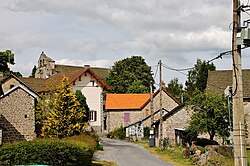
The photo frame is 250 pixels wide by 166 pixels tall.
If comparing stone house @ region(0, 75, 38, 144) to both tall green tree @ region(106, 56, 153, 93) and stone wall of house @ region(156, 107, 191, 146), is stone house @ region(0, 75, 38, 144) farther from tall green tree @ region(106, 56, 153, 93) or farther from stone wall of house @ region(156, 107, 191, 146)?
tall green tree @ region(106, 56, 153, 93)

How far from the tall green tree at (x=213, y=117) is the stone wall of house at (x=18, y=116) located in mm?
13509

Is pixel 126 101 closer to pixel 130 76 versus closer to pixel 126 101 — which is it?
pixel 126 101

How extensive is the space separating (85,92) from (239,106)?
46497 millimetres

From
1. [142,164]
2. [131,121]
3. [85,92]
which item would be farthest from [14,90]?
[131,121]

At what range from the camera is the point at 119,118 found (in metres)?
65.9

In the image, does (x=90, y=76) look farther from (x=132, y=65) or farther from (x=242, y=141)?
(x=242, y=141)

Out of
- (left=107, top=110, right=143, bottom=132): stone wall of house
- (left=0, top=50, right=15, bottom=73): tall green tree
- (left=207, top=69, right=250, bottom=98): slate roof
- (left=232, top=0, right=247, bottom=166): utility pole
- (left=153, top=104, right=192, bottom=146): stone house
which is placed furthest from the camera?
(left=107, top=110, right=143, bottom=132): stone wall of house

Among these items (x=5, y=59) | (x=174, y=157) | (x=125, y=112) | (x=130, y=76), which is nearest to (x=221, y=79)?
(x=125, y=112)

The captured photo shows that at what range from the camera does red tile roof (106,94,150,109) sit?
66188mm

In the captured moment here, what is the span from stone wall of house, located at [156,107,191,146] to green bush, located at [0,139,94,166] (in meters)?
26.1

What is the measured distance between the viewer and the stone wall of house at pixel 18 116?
1405 inches

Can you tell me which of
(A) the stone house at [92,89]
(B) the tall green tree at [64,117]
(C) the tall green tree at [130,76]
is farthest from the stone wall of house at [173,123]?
(C) the tall green tree at [130,76]

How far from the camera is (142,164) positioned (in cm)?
2806

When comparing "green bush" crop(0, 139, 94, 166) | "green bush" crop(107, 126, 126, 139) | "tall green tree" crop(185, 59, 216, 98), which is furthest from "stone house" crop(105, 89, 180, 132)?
"green bush" crop(0, 139, 94, 166)
